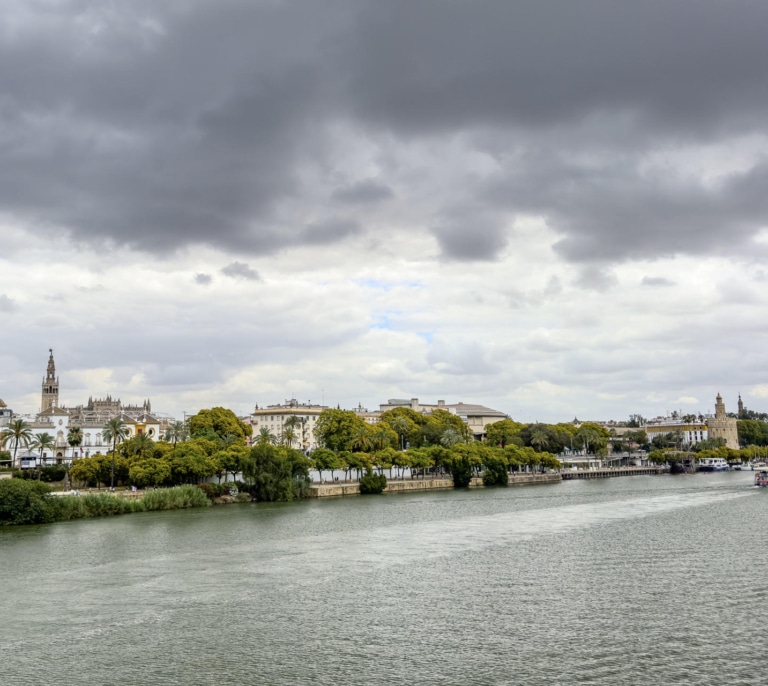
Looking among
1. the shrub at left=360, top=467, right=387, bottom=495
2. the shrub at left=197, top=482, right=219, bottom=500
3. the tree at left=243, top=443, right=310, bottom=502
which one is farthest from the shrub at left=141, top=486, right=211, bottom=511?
the shrub at left=360, top=467, right=387, bottom=495

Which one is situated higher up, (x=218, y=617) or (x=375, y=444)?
(x=375, y=444)

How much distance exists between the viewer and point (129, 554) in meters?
55.7

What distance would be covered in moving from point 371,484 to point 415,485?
45.7 feet

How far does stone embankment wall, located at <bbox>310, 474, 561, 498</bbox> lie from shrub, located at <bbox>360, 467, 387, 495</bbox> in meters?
1.13

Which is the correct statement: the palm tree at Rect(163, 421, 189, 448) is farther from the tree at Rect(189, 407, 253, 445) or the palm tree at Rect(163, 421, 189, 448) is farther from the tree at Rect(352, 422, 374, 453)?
the tree at Rect(352, 422, 374, 453)

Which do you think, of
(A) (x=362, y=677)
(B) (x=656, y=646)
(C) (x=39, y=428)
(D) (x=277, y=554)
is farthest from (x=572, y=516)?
(C) (x=39, y=428)

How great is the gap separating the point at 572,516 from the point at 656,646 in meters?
51.5

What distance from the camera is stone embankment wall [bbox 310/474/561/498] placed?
375 ft

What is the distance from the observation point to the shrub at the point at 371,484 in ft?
398

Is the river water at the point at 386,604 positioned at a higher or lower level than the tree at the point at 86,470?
lower

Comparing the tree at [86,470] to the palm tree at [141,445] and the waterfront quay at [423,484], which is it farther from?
the waterfront quay at [423,484]

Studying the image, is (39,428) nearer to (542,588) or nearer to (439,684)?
(542,588)

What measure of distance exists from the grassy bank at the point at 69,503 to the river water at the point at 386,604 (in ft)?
13.3

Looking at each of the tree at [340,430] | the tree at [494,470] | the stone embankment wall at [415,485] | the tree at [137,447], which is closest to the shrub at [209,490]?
the tree at [137,447]
